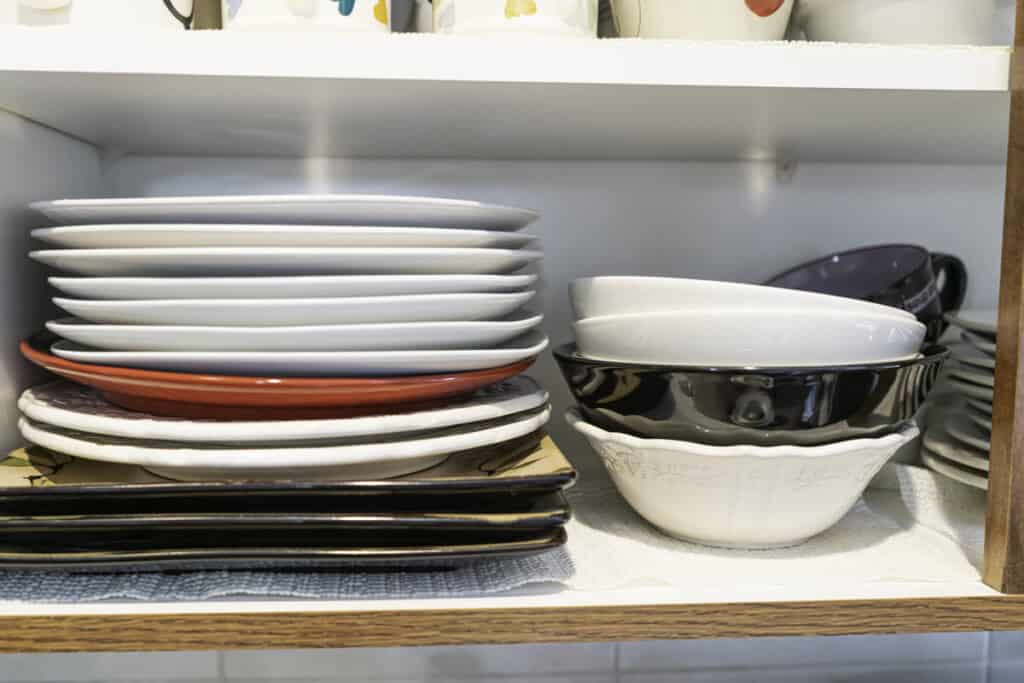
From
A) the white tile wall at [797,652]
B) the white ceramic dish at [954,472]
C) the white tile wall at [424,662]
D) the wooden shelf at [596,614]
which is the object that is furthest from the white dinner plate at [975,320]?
the white tile wall at [424,662]

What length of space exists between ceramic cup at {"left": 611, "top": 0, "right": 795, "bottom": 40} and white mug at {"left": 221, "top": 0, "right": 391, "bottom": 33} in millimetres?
201

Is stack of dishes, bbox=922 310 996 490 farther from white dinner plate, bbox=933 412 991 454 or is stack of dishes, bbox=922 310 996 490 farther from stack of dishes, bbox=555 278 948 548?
stack of dishes, bbox=555 278 948 548

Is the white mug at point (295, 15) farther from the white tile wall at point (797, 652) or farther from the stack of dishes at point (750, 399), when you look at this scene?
the white tile wall at point (797, 652)

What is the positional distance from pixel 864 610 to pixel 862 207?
1.59 feet

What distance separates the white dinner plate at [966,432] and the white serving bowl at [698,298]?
181 mm

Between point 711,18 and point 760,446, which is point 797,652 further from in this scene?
point 711,18

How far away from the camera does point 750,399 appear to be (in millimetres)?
523

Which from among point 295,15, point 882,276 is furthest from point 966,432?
point 295,15

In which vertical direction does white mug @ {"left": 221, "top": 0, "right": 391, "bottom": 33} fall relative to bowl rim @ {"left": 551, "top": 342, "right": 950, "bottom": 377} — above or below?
above

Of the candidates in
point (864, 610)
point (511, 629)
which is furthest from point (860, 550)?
point (511, 629)

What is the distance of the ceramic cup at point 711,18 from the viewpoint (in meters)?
0.56

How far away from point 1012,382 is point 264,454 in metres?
0.45

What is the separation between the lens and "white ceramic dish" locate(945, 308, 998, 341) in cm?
69

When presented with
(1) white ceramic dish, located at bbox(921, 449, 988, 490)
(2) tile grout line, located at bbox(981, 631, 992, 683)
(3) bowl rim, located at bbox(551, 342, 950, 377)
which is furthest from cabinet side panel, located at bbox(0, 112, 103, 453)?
(2) tile grout line, located at bbox(981, 631, 992, 683)
